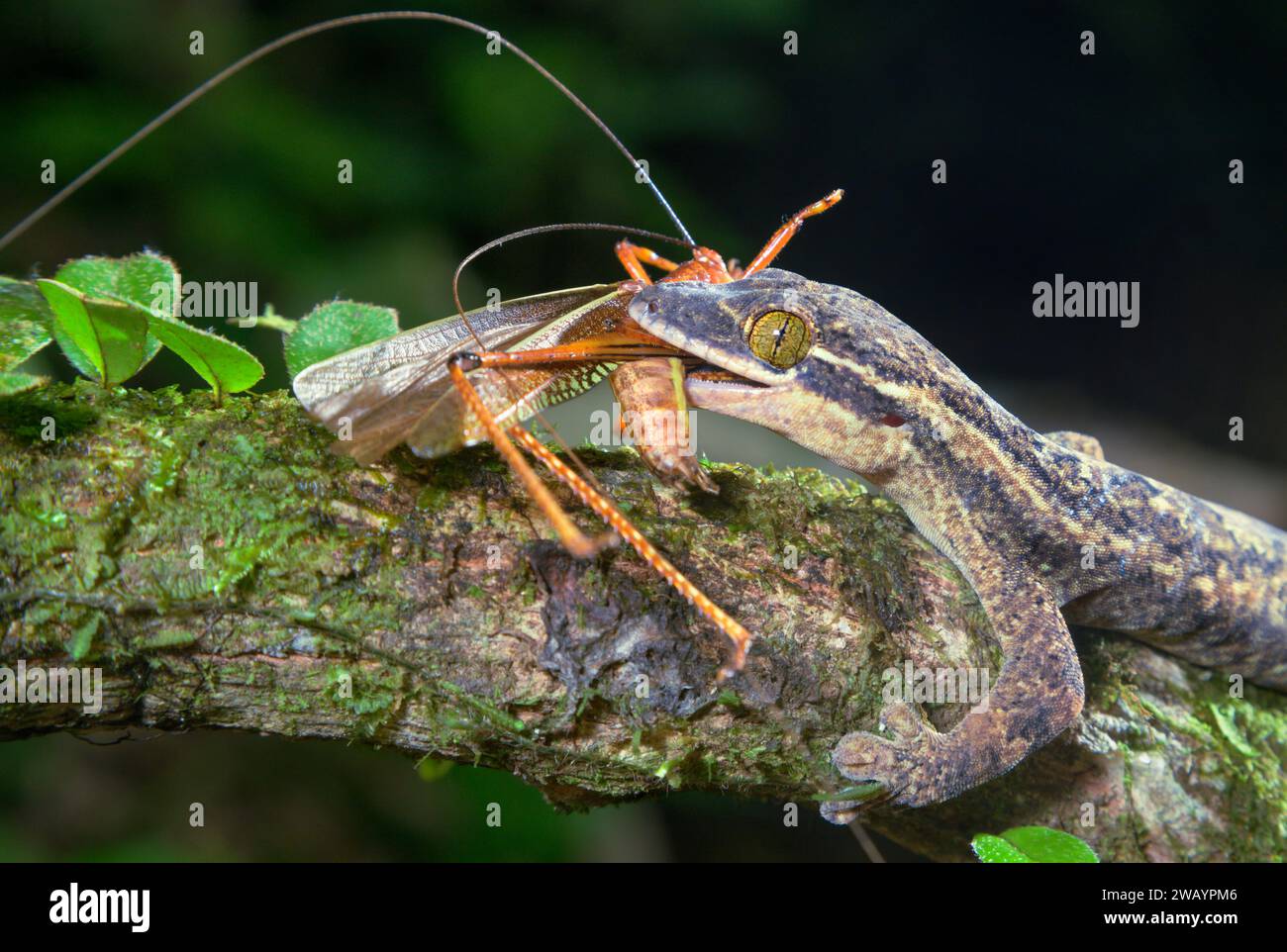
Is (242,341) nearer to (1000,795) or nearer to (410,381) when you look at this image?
(410,381)

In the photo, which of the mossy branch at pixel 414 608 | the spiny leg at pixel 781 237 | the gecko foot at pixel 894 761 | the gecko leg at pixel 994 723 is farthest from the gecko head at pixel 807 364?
the gecko foot at pixel 894 761

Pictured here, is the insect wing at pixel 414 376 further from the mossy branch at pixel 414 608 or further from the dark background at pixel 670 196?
the dark background at pixel 670 196

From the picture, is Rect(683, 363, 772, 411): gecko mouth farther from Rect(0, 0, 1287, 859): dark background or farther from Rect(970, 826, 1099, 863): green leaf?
Rect(0, 0, 1287, 859): dark background

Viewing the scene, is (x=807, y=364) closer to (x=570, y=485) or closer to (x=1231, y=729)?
(x=570, y=485)

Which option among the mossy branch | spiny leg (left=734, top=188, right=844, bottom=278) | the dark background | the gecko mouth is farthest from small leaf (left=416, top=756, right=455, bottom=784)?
the dark background

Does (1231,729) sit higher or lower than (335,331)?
lower

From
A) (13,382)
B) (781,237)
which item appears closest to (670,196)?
(781,237)
